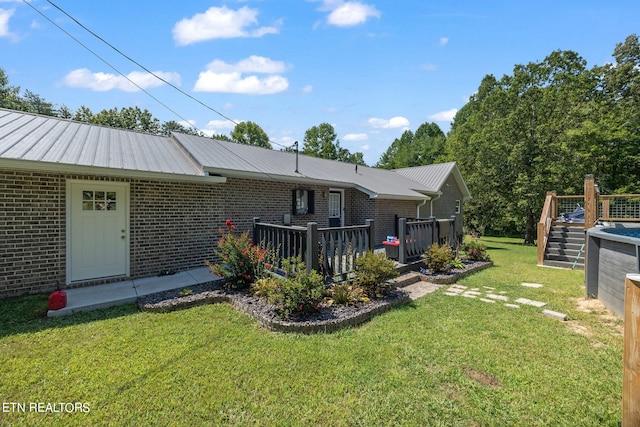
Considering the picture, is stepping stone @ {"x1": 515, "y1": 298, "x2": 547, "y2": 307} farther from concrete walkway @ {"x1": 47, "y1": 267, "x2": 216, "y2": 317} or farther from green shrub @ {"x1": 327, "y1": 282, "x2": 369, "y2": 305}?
concrete walkway @ {"x1": 47, "y1": 267, "x2": 216, "y2": 317}

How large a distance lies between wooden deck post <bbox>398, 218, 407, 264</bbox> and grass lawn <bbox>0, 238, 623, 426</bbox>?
2668mm

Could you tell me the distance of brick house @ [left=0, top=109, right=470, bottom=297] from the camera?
5.54 m

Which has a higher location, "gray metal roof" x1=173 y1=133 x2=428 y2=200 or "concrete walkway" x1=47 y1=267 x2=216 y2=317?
"gray metal roof" x1=173 y1=133 x2=428 y2=200

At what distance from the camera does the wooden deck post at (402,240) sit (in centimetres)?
760

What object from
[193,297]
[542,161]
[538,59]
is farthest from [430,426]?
[538,59]

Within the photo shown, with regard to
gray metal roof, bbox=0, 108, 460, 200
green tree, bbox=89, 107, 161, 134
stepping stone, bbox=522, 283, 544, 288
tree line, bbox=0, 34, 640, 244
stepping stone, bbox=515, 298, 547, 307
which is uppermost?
green tree, bbox=89, 107, 161, 134

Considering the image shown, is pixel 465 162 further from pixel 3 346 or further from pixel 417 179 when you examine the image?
pixel 3 346

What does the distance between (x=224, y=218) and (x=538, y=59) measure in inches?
1155

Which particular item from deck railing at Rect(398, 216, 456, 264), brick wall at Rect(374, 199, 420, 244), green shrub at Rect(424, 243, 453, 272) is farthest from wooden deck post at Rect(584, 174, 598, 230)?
brick wall at Rect(374, 199, 420, 244)

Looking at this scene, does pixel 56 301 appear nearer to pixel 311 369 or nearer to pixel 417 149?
pixel 311 369

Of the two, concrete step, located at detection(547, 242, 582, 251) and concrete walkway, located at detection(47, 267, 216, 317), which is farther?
concrete step, located at detection(547, 242, 582, 251)

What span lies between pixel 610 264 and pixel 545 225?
6.71 m

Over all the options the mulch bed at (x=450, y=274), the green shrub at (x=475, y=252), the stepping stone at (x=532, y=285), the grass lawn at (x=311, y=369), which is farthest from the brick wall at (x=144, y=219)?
the stepping stone at (x=532, y=285)

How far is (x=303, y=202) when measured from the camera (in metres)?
11.0
